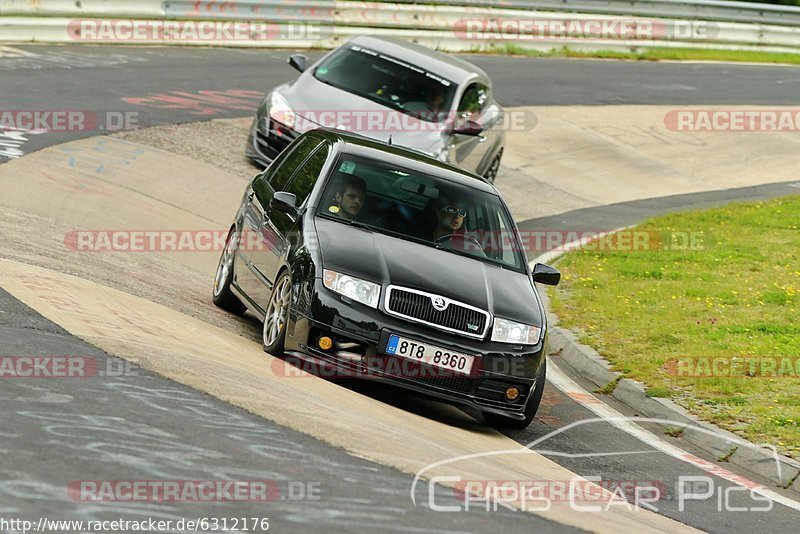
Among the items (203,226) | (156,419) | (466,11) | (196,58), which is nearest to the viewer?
(156,419)

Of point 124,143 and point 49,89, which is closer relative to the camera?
point 124,143

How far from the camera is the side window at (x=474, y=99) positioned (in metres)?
17.0

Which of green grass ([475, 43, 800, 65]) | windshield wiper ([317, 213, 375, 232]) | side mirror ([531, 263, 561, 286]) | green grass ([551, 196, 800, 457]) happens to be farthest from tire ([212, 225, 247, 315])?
green grass ([475, 43, 800, 65])

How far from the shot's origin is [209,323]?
988 cm

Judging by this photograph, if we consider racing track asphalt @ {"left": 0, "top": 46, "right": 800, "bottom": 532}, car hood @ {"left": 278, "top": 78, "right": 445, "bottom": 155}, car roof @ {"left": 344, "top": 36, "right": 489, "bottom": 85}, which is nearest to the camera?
racing track asphalt @ {"left": 0, "top": 46, "right": 800, "bottom": 532}

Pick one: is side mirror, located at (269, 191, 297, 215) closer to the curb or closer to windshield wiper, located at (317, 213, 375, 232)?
windshield wiper, located at (317, 213, 375, 232)

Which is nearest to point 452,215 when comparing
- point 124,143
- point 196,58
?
point 124,143

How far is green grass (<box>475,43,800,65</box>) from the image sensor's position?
103 feet

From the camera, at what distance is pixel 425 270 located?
29.0ft

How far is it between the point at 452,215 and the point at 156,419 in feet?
13.1

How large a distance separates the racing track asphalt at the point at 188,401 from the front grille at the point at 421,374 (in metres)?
0.76

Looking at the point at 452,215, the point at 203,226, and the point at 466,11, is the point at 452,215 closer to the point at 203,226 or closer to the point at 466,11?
the point at 203,226

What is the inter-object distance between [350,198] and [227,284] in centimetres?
167

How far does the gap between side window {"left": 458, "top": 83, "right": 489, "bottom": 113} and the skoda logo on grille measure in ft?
28.0
